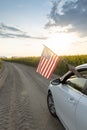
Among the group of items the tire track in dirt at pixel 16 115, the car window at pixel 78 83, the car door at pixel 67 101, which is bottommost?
the tire track in dirt at pixel 16 115

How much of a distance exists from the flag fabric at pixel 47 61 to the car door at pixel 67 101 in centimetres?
279

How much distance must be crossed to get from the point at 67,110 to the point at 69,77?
113 cm

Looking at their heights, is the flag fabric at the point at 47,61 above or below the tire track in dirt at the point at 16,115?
above

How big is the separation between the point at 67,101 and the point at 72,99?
33cm

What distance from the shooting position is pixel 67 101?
4859mm

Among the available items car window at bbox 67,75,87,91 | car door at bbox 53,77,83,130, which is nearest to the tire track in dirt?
car door at bbox 53,77,83,130

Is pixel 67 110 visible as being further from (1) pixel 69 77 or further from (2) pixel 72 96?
(1) pixel 69 77

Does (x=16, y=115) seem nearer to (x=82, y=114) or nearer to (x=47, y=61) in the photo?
(x=47, y=61)

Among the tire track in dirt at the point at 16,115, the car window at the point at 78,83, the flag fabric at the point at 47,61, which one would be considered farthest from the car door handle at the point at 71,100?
the flag fabric at the point at 47,61

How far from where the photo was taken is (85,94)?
4184 millimetres

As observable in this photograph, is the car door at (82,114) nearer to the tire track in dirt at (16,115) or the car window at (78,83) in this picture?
the car window at (78,83)

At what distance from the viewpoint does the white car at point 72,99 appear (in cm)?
398

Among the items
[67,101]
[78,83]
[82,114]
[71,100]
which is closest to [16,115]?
[67,101]

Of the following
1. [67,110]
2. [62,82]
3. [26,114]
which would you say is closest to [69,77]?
[62,82]
